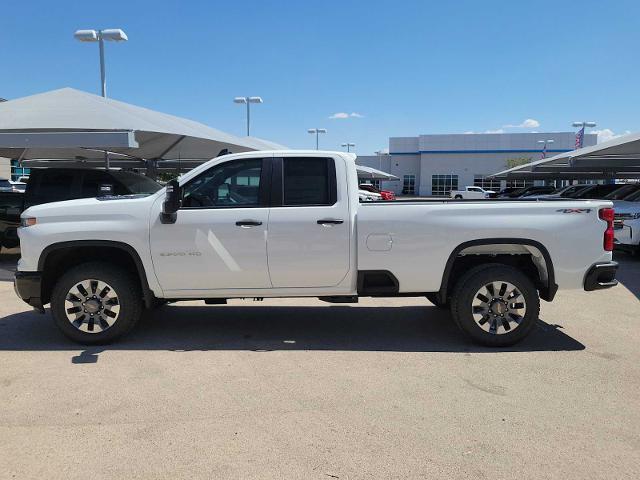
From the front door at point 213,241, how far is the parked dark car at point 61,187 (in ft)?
17.2

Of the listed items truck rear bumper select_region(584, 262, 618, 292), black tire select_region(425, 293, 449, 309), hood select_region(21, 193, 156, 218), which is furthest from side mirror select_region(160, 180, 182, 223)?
truck rear bumper select_region(584, 262, 618, 292)

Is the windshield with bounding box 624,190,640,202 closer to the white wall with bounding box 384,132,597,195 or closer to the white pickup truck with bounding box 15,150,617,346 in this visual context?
the white pickup truck with bounding box 15,150,617,346

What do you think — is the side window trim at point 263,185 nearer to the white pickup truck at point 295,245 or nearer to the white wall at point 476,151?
the white pickup truck at point 295,245

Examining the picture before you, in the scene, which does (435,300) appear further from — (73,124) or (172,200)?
(73,124)

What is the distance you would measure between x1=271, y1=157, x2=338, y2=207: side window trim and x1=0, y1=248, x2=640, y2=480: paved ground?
57.2 inches

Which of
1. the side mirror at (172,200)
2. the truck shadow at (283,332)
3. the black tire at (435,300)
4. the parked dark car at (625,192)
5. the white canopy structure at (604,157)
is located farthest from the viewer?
the white canopy structure at (604,157)

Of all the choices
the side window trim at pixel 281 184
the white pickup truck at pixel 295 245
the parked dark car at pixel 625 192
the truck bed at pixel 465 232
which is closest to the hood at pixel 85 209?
the white pickup truck at pixel 295 245

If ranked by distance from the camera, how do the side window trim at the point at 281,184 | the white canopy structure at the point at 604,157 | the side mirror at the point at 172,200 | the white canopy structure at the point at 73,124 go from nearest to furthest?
the side mirror at the point at 172,200, the side window trim at the point at 281,184, the white canopy structure at the point at 73,124, the white canopy structure at the point at 604,157

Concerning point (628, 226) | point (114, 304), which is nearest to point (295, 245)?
point (114, 304)

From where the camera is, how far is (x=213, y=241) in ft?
17.1

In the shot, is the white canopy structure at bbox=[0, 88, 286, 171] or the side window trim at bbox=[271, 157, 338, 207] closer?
the side window trim at bbox=[271, 157, 338, 207]

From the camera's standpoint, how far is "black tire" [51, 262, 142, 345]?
17.3 ft

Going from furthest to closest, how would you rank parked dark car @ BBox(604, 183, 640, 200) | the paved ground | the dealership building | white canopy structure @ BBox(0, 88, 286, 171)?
the dealership building, parked dark car @ BBox(604, 183, 640, 200), white canopy structure @ BBox(0, 88, 286, 171), the paved ground

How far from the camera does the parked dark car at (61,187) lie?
10102 millimetres
